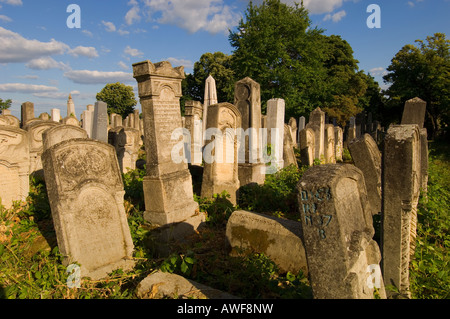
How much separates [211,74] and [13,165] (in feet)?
101

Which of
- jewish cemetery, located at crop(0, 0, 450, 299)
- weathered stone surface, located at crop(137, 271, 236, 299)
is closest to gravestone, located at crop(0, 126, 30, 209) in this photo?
jewish cemetery, located at crop(0, 0, 450, 299)

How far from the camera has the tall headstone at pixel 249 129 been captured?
7742 millimetres

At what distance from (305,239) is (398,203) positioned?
157 cm

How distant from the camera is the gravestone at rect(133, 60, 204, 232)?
5215 millimetres

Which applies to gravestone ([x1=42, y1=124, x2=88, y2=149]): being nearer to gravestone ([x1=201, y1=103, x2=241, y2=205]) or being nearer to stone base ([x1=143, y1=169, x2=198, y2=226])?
stone base ([x1=143, y1=169, x2=198, y2=226])

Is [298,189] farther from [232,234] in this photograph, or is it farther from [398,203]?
[232,234]

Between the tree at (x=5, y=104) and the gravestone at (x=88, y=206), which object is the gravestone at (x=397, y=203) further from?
the tree at (x=5, y=104)

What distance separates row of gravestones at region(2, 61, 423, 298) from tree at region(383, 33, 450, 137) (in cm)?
1876

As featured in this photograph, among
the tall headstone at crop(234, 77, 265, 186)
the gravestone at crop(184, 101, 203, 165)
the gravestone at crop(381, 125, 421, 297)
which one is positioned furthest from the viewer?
the gravestone at crop(184, 101, 203, 165)

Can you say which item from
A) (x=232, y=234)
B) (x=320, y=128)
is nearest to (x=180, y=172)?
(x=232, y=234)

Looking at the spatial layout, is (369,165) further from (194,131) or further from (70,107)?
(70,107)

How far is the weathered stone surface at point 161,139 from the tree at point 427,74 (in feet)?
64.7

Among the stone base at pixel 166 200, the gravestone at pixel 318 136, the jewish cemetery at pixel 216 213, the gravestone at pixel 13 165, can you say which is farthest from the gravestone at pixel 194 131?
the gravestone at pixel 13 165

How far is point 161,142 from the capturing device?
5.36 meters
